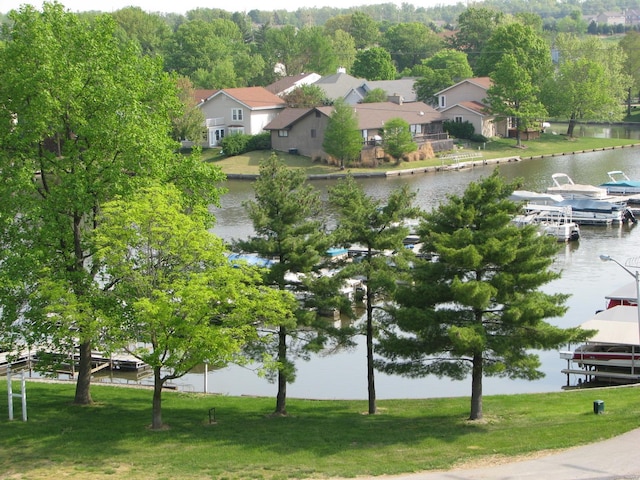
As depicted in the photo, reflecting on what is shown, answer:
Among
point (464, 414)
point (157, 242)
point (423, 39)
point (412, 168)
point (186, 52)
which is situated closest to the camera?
point (157, 242)

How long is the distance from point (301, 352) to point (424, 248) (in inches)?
190

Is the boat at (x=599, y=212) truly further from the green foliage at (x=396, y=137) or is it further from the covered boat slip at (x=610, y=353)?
the covered boat slip at (x=610, y=353)

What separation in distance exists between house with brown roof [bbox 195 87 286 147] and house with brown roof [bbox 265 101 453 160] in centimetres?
428

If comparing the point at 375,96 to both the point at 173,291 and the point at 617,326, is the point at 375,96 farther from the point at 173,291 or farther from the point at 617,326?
the point at 173,291

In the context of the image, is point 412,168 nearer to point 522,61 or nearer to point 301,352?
point 522,61

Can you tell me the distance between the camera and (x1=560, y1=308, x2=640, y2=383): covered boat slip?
37312 mm

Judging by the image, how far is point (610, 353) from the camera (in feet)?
125

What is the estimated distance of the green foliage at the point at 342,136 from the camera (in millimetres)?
88188

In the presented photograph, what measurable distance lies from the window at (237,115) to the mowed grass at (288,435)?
71372 mm

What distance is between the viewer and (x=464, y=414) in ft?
98.7


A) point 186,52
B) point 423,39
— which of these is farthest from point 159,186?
point 423,39

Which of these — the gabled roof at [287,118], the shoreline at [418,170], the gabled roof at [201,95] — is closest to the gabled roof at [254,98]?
the gabled roof at [201,95]

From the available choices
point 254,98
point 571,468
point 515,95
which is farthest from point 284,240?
point 515,95

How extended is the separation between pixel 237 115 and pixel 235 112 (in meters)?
0.38
